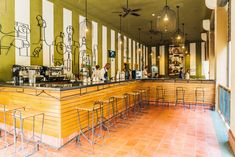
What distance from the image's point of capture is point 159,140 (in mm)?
3795

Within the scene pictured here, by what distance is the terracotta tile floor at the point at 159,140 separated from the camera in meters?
3.21

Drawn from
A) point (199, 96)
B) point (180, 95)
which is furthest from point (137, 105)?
point (199, 96)

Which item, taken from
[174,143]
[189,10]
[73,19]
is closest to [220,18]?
[189,10]

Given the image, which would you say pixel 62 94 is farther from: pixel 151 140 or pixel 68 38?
pixel 68 38

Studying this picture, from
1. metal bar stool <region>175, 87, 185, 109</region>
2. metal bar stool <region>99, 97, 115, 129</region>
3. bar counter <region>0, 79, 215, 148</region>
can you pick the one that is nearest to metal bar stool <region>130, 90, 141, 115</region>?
metal bar stool <region>99, 97, 115, 129</region>

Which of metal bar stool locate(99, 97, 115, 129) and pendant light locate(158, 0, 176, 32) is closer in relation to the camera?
pendant light locate(158, 0, 176, 32)

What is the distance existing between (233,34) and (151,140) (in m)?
2.60

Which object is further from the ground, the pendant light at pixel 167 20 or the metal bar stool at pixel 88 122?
the pendant light at pixel 167 20

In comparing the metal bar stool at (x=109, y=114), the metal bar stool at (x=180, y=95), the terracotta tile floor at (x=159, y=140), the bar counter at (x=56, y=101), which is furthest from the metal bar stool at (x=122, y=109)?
the metal bar stool at (x=180, y=95)

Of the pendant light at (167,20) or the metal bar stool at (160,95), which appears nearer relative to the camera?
the pendant light at (167,20)

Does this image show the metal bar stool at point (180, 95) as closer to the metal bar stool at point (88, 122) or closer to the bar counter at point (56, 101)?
the bar counter at point (56, 101)

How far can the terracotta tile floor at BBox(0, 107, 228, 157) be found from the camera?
3.21 metres

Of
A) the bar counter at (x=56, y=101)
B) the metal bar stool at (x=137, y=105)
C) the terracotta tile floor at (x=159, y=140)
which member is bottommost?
the terracotta tile floor at (x=159, y=140)

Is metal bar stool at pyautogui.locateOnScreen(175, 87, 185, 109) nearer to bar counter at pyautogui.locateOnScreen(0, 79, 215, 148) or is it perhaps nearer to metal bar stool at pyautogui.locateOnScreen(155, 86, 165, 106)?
metal bar stool at pyautogui.locateOnScreen(155, 86, 165, 106)
